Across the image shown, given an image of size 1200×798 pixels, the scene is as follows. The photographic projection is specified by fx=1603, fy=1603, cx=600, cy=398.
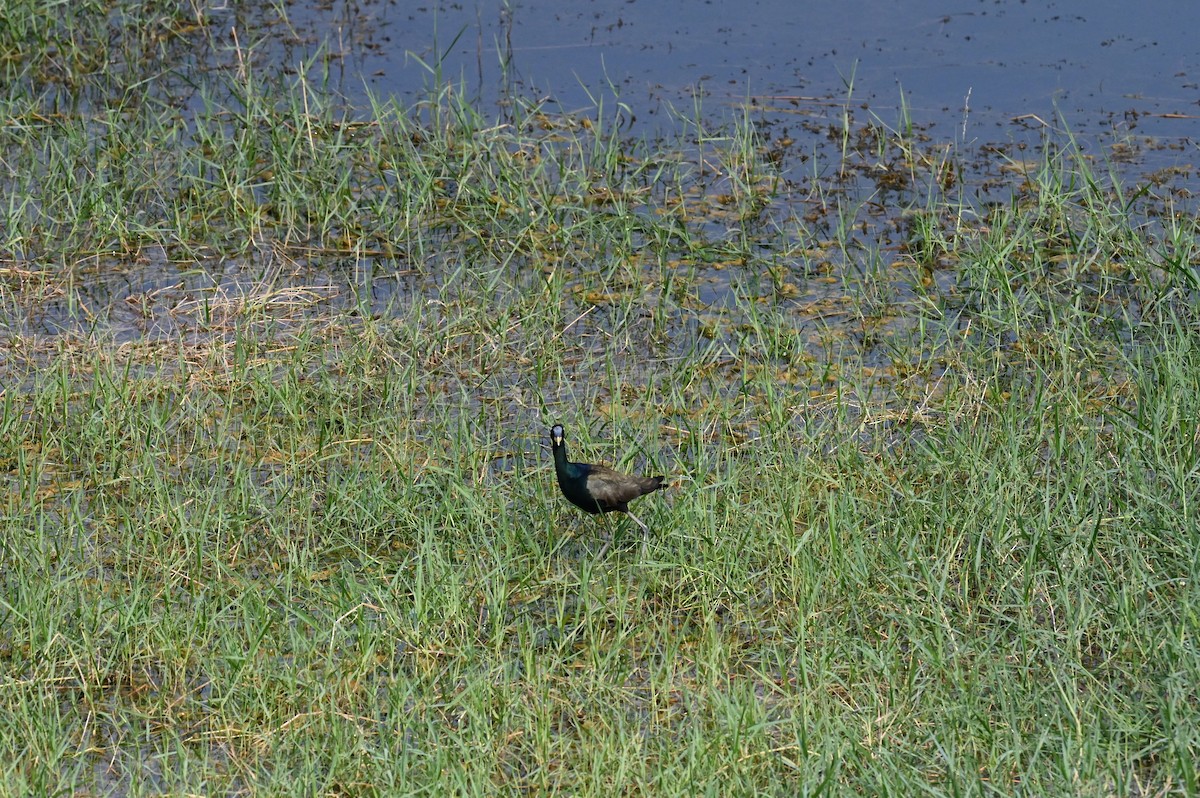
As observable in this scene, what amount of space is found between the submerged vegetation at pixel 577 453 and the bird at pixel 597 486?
19 centimetres

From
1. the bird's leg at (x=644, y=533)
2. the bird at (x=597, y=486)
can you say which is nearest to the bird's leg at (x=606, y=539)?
the bird at (x=597, y=486)

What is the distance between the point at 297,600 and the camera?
5.60 metres

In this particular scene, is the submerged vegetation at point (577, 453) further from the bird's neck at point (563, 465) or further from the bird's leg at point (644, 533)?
the bird's neck at point (563, 465)

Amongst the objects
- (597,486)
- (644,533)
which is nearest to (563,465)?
(597,486)

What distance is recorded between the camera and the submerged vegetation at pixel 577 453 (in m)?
4.74

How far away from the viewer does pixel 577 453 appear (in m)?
6.48

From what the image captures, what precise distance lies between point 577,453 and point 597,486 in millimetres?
818

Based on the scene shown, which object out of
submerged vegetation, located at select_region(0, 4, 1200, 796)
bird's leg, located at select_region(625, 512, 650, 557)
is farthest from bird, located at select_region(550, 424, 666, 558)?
submerged vegetation, located at select_region(0, 4, 1200, 796)

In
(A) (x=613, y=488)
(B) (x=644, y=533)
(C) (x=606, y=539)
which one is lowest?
(C) (x=606, y=539)

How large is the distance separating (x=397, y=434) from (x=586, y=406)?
857 millimetres

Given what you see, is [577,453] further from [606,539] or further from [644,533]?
[644,533]

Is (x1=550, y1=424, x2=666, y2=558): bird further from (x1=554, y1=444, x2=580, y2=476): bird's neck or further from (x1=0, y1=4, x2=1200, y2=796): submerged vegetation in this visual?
(x1=0, y1=4, x2=1200, y2=796): submerged vegetation

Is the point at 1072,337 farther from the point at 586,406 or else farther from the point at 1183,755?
the point at 1183,755

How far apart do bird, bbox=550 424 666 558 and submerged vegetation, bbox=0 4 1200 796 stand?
192mm
